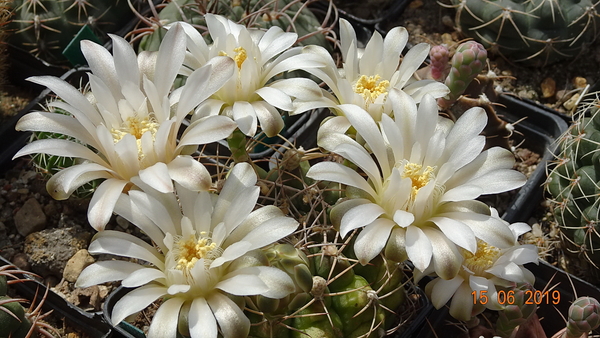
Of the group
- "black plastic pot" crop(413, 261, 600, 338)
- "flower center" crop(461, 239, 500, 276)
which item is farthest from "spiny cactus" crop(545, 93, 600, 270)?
"flower center" crop(461, 239, 500, 276)

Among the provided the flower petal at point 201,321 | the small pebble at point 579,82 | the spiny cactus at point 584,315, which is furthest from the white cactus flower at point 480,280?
the small pebble at point 579,82

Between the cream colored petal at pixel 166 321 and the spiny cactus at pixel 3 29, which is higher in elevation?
the spiny cactus at pixel 3 29

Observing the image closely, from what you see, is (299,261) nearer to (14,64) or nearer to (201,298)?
(201,298)

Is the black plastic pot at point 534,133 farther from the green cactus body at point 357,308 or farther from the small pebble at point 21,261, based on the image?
the small pebble at point 21,261

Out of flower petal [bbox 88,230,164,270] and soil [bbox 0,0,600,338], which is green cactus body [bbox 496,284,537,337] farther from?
flower petal [bbox 88,230,164,270]

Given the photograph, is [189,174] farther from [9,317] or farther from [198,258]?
[9,317]

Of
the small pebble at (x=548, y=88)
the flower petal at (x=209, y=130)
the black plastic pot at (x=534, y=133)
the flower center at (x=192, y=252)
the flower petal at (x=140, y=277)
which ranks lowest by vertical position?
the black plastic pot at (x=534, y=133)

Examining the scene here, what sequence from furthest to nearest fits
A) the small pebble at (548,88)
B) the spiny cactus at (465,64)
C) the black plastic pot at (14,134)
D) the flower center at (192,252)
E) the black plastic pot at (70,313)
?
1. the small pebble at (548,88)
2. the black plastic pot at (14,134)
3. the black plastic pot at (70,313)
4. the spiny cactus at (465,64)
5. the flower center at (192,252)
